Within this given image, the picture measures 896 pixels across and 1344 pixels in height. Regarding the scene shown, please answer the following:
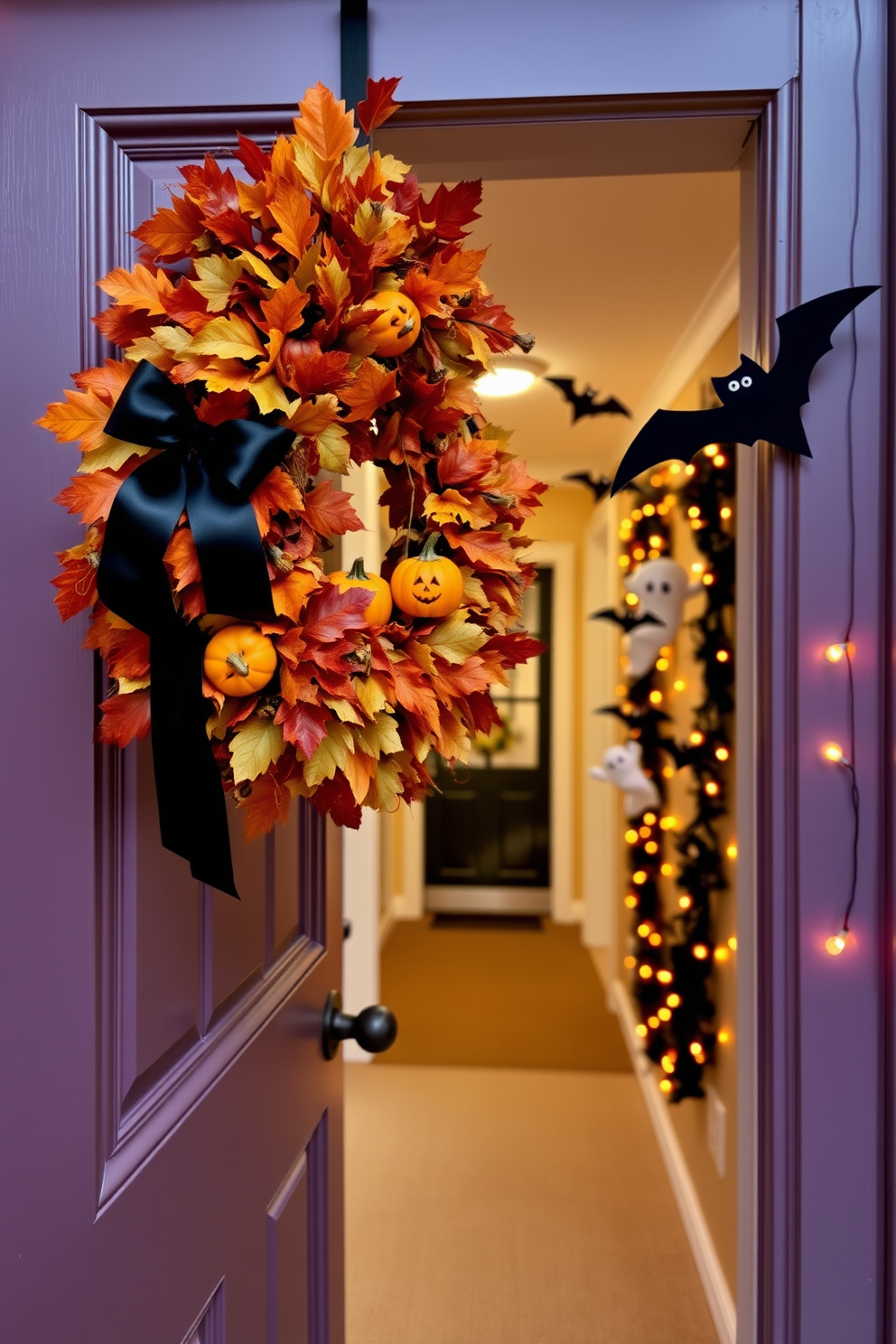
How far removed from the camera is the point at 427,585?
2.20ft

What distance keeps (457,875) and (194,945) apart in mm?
4872

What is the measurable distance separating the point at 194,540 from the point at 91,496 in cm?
9

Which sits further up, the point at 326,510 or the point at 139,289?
the point at 139,289

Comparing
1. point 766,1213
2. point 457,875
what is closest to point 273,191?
point 766,1213

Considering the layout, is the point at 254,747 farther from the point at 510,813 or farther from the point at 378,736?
the point at 510,813

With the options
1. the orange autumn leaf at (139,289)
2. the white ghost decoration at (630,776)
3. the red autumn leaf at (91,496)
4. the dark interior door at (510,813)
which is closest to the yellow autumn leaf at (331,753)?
the red autumn leaf at (91,496)

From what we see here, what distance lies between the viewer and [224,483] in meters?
0.60

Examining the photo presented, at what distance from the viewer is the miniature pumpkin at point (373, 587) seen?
2.13 ft

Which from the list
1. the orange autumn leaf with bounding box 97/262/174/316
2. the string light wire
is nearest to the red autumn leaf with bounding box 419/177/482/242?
the orange autumn leaf with bounding box 97/262/174/316

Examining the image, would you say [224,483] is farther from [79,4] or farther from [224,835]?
[79,4]

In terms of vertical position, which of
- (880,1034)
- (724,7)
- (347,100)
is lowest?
(880,1034)

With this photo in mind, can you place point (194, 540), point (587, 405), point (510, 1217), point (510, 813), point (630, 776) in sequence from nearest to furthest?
point (194, 540), point (510, 1217), point (587, 405), point (630, 776), point (510, 813)

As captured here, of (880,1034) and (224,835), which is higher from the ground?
(224,835)

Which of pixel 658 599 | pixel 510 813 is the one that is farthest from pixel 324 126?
pixel 510 813
